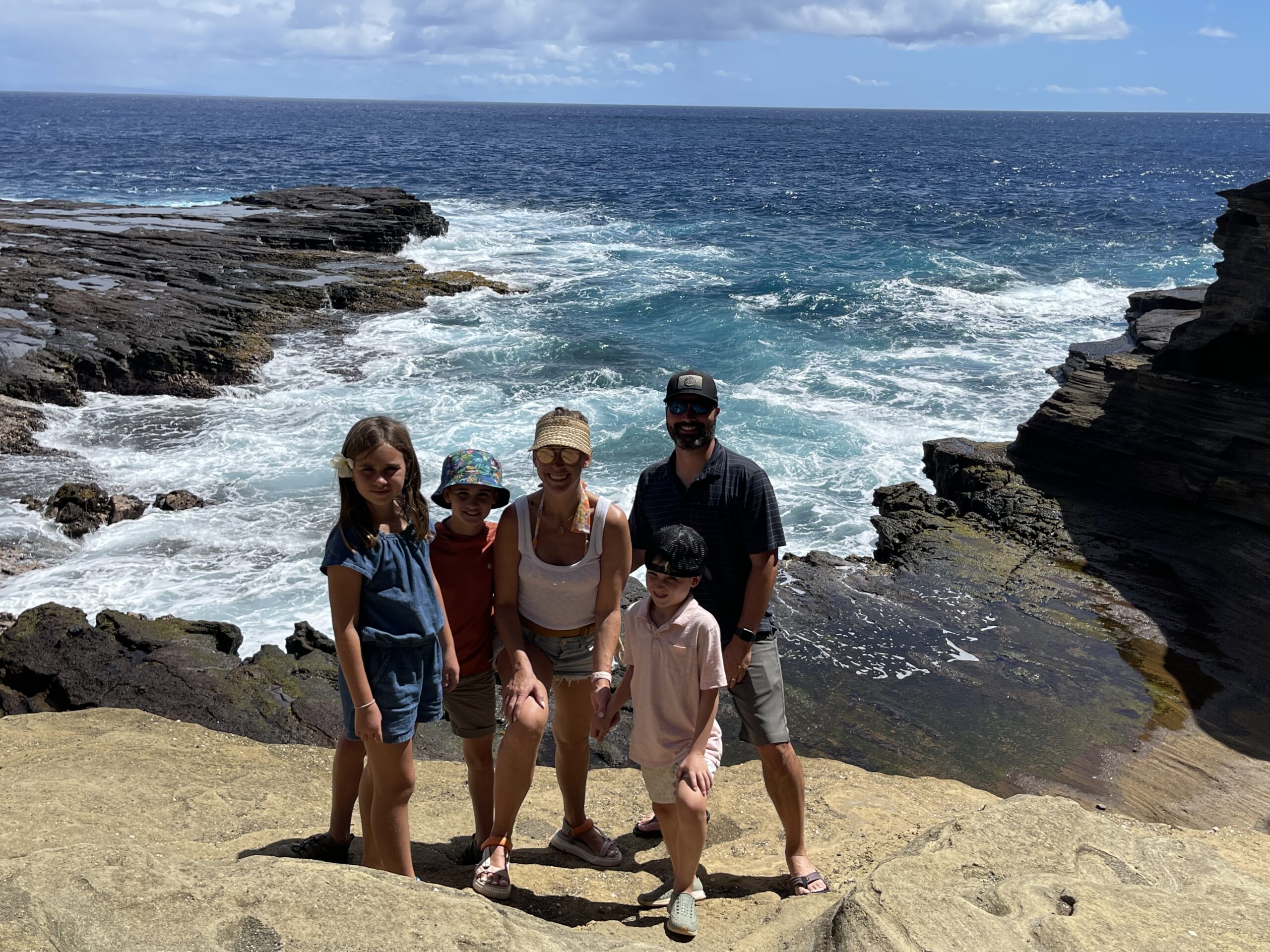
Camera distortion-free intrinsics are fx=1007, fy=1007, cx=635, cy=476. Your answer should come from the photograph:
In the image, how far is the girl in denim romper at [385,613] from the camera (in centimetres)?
350

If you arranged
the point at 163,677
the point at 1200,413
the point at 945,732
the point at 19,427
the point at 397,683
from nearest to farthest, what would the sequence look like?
the point at 397,683 → the point at 163,677 → the point at 945,732 → the point at 1200,413 → the point at 19,427

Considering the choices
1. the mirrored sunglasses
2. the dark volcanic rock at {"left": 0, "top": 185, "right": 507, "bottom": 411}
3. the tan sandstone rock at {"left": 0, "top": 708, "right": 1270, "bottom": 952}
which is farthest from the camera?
the dark volcanic rock at {"left": 0, "top": 185, "right": 507, "bottom": 411}

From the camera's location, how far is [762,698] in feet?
14.0

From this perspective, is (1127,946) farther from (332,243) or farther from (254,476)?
(332,243)

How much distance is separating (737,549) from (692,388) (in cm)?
71

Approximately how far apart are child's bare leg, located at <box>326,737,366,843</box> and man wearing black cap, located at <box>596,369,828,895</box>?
3.65 ft

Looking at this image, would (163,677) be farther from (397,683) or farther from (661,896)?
(661,896)

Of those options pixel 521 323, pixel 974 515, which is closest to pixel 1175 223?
pixel 521 323

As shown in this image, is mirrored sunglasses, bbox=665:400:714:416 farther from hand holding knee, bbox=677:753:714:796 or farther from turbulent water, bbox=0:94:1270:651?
turbulent water, bbox=0:94:1270:651

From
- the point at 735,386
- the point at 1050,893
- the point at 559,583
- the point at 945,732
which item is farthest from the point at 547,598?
the point at 735,386

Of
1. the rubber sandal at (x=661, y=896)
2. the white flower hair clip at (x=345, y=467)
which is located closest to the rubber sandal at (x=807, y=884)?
the rubber sandal at (x=661, y=896)

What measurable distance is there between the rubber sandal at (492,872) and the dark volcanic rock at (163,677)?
2.84 meters

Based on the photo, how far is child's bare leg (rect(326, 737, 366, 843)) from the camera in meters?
4.01

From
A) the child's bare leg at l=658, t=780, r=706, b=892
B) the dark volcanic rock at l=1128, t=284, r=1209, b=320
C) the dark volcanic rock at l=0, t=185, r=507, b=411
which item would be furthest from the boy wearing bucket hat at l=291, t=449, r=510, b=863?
the dark volcanic rock at l=1128, t=284, r=1209, b=320
